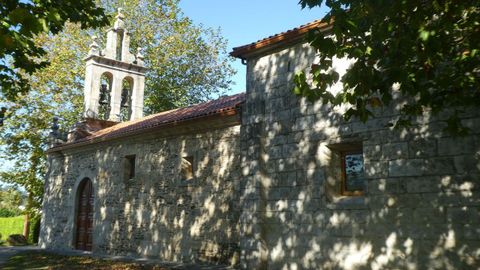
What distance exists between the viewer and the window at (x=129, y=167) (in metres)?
12.8

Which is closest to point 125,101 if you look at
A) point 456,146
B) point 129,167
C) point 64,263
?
point 129,167

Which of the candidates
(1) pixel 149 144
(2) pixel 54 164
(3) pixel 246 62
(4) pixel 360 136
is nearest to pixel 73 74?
(2) pixel 54 164

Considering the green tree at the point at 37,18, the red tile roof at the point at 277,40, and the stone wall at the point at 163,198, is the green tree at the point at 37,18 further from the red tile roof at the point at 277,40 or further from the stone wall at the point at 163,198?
the stone wall at the point at 163,198

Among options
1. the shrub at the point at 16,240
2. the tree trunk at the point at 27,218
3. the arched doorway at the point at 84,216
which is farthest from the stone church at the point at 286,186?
the tree trunk at the point at 27,218

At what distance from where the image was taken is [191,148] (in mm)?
10695

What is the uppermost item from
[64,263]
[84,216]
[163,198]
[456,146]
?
[456,146]

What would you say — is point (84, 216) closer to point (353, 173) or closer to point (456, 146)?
point (353, 173)

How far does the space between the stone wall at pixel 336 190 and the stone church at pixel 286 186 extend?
0.02m

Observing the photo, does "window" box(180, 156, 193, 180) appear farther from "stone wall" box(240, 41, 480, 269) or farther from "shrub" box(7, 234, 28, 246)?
"shrub" box(7, 234, 28, 246)

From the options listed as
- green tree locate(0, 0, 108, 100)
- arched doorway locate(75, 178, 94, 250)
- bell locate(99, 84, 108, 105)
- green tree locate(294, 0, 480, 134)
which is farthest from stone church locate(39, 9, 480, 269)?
bell locate(99, 84, 108, 105)

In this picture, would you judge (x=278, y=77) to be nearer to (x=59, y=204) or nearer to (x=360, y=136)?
(x=360, y=136)

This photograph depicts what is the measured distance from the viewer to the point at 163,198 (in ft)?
36.9

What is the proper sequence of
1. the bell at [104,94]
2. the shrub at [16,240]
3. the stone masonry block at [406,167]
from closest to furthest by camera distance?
the stone masonry block at [406,167] → the bell at [104,94] → the shrub at [16,240]

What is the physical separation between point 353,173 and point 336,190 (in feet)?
1.38
